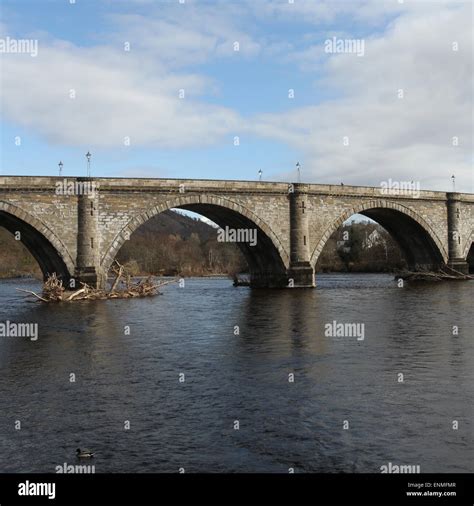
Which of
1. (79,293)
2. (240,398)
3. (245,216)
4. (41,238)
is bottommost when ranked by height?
(240,398)

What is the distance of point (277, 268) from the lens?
51281 millimetres

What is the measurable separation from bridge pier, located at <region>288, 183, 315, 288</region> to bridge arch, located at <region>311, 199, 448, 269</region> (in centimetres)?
325

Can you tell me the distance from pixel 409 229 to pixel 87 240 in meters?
37.2

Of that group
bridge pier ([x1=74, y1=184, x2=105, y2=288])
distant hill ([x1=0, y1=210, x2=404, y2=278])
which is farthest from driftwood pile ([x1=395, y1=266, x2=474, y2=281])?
bridge pier ([x1=74, y1=184, x2=105, y2=288])

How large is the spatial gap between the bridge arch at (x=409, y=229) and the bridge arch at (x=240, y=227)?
5577 mm

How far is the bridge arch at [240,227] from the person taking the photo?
140 feet

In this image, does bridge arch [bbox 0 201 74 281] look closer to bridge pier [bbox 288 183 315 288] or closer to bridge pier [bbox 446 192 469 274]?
bridge pier [bbox 288 183 315 288]

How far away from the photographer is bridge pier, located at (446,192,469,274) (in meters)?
61.5

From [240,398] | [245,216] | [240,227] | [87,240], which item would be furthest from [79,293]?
[240,398]

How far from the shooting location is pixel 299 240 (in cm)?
4947
